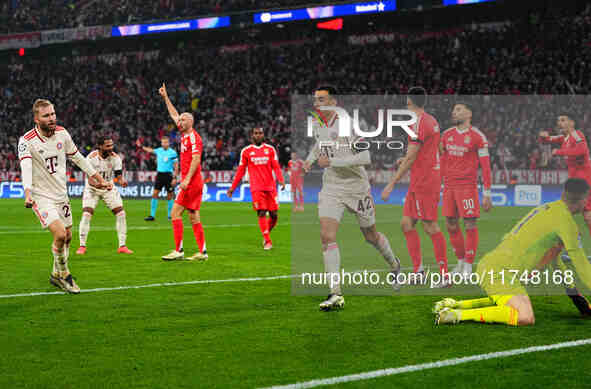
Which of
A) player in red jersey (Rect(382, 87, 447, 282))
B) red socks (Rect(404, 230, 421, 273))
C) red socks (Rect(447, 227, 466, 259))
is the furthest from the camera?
red socks (Rect(447, 227, 466, 259))

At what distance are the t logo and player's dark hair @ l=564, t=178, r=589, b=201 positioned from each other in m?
5.39

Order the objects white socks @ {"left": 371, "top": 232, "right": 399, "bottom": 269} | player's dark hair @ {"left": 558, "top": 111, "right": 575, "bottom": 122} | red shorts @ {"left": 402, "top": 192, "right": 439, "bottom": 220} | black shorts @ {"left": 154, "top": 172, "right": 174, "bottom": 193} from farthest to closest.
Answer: black shorts @ {"left": 154, "top": 172, "right": 174, "bottom": 193} → player's dark hair @ {"left": 558, "top": 111, "right": 575, "bottom": 122} → red shorts @ {"left": 402, "top": 192, "right": 439, "bottom": 220} → white socks @ {"left": 371, "top": 232, "right": 399, "bottom": 269}

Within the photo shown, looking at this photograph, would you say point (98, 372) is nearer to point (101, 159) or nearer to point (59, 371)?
point (59, 371)

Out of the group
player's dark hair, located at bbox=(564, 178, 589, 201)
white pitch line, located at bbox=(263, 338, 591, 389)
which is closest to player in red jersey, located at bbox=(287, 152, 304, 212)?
player's dark hair, located at bbox=(564, 178, 589, 201)

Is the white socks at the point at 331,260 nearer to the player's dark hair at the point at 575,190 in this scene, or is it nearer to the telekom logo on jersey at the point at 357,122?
the telekom logo on jersey at the point at 357,122

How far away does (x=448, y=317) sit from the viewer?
255 inches

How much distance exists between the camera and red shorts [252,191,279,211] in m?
13.9

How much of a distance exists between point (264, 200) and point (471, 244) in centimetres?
562

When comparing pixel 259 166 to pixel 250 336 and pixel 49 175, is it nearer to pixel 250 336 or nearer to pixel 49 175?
pixel 49 175

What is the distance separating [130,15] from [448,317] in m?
42.3

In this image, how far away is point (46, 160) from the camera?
8406 mm

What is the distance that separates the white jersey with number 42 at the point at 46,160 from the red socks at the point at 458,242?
179 inches

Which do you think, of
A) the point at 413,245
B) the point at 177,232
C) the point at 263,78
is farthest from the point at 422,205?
the point at 263,78

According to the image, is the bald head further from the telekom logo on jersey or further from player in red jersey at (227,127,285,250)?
the telekom logo on jersey
